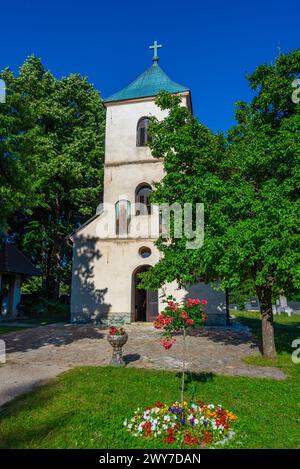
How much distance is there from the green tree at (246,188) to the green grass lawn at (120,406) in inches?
101

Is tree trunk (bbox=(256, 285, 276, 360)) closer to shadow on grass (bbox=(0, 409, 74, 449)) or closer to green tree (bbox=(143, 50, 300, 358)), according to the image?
green tree (bbox=(143, 50, 300, 358))

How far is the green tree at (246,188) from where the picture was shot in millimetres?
7891

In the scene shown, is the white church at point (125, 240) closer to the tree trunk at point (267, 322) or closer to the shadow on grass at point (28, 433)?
the tree trunk at point (267, 322)

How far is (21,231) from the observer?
28.0m

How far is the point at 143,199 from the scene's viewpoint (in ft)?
61.1

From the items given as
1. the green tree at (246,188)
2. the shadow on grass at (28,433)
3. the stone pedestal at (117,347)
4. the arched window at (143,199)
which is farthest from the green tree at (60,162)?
the shadow on grass at (28,433)

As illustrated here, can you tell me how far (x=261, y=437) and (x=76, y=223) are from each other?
1056 inches

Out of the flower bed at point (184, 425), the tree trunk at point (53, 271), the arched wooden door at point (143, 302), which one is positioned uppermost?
the tree trunk at point (53, 271)

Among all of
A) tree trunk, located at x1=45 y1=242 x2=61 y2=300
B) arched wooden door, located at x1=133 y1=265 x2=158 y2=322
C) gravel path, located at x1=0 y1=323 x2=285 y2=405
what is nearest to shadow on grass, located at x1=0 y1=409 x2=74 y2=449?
gravel path, located at x1=0 y1=323 x2=285 y2=405

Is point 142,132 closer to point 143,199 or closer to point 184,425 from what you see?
point 143,199

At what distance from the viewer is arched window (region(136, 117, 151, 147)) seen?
1942 centimetres

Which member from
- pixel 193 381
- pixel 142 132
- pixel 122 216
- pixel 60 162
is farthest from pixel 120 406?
pixel 60 162

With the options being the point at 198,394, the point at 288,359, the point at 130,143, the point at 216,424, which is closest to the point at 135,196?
the point at 130,143

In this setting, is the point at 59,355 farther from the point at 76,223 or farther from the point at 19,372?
the point at 76,223
